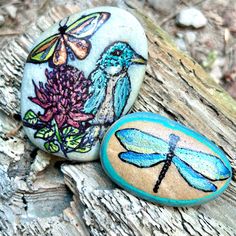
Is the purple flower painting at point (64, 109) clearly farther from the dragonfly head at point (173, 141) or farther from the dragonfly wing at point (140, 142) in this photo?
the dragonfly head at point (173, 141)

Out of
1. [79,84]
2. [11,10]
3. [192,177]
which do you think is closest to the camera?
[192,177]

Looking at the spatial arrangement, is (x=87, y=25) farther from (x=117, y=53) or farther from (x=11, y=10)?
(x=11, y=10)

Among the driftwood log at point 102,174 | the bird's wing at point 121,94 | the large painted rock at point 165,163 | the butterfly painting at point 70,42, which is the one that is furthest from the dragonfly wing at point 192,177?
the butterfly painting at point 70,42

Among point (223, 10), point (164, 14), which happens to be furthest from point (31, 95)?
point (223, 10)

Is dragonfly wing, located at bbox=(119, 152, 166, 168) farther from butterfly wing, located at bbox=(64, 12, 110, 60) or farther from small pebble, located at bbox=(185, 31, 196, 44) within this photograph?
small pebble, located at bbox=(185, 31, 196, 44)

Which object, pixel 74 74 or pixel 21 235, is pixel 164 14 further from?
pixel 21 235

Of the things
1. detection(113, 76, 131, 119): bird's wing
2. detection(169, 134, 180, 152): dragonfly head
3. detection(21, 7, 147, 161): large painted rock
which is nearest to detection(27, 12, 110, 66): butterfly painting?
detection(21, 7, 147, 161): large painted rock

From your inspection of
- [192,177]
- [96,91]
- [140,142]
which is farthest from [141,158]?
[96,91]
